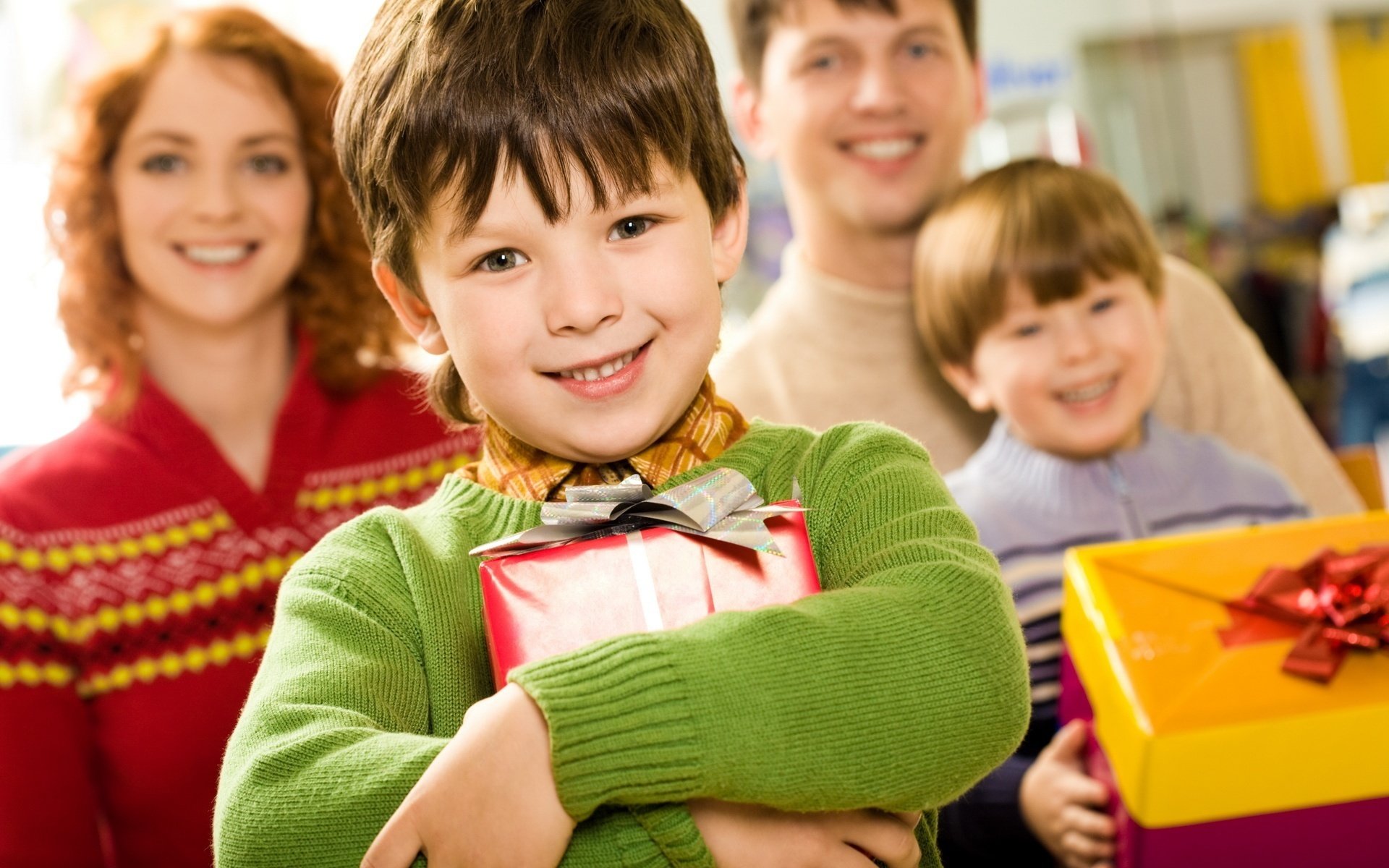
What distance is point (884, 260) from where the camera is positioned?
6.77ft

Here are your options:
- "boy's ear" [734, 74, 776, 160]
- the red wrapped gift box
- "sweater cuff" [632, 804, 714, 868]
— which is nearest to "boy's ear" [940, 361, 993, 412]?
"boy's ear" [734, 74, 776, 160]

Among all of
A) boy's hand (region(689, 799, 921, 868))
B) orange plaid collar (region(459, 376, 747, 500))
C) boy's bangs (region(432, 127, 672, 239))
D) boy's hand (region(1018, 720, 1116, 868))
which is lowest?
boy's hand (region(1018, 720, 1116, 868))

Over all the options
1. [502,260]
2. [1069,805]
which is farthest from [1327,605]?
[502,260]

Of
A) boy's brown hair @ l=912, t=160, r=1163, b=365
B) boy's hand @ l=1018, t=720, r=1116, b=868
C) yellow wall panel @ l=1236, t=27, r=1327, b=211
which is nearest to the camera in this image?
boy's hand @ l=1018, t=720, r=1116, b=868

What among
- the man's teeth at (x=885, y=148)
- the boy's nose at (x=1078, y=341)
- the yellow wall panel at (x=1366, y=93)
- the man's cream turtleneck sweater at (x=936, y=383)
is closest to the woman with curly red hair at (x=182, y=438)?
the man's cream turtleneck sweater at (x=936, y=383)

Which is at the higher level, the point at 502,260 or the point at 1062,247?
the point at 502,260

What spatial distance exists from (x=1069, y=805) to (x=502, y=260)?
812 mm

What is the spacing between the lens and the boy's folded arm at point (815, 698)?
0.81 metres

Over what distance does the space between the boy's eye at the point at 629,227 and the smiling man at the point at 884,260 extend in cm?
96

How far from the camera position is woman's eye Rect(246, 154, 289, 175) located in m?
1.93

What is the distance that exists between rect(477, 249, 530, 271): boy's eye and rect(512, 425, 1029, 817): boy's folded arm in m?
0.30

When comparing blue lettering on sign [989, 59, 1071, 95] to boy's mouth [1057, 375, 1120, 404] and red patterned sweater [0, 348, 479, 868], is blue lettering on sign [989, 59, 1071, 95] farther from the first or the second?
red patterned sweater [0, 348, 479, 868]

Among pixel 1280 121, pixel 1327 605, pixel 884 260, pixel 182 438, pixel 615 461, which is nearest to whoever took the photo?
pixel 615 461

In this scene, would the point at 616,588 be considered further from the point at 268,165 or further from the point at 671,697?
the point at 268,165
